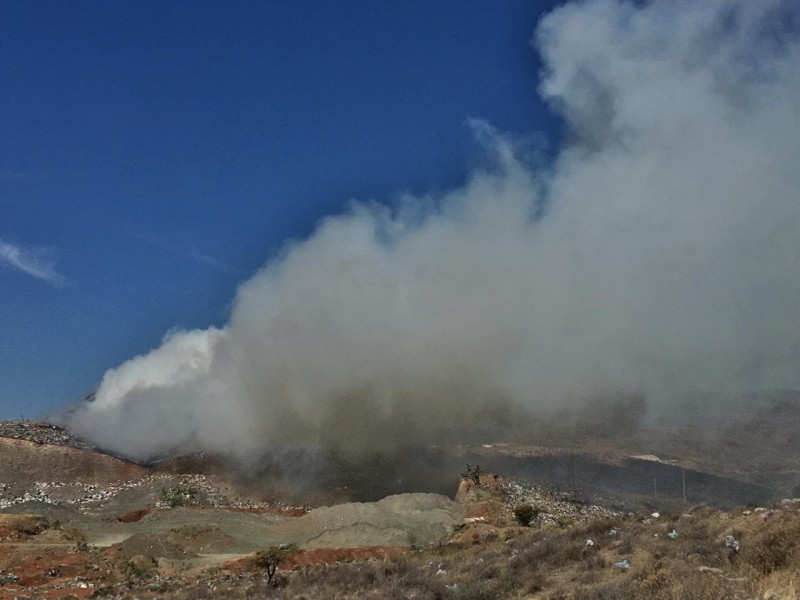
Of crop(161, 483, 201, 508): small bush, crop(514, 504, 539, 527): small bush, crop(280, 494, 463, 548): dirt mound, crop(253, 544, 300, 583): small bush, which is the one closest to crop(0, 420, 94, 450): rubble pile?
crop(161, 483, 201, 508): small bush

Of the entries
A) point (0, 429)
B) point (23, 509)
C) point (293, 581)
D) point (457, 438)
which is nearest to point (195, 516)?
point (23, 509)

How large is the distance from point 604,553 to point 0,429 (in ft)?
246

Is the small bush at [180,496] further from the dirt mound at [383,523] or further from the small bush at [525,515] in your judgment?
the small bush at [525,515]

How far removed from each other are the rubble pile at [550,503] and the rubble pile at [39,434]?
1907 inches

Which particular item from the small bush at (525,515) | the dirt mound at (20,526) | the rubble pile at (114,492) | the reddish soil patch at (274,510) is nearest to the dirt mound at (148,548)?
the dirt mound at (20,526)

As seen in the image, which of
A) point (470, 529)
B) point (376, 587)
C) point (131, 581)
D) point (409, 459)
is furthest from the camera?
point (409, 459)

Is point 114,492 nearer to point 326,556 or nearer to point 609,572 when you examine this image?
point 326,556

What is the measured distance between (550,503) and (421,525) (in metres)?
15.9

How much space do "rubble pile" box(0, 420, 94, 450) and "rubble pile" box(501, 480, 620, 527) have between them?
159 feet

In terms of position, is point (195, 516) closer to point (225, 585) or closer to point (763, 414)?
point (225, 585)

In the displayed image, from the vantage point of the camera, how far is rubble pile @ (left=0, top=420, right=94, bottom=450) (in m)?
67.6

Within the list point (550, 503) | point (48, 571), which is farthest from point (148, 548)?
point (550, 503)

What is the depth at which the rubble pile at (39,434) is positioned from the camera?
67562 mm

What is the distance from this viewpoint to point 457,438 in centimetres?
8675
